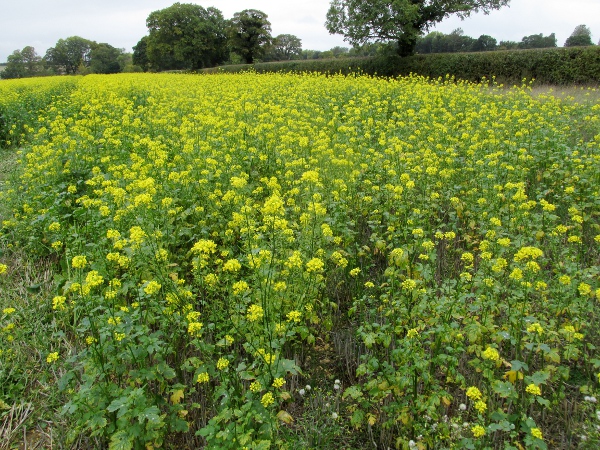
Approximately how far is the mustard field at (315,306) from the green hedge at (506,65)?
15052 millimetres

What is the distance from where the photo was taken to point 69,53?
8394 centimetres

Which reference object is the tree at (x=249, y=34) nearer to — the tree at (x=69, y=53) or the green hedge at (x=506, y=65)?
the green hedge at (x=506, y=65)

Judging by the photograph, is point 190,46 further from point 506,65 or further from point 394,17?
point 506,65

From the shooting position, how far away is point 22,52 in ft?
256

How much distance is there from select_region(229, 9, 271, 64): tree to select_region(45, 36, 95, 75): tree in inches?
1703

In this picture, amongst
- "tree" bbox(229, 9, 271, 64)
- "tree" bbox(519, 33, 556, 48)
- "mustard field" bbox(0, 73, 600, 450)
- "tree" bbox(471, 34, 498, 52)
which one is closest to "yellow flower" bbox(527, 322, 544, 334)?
"mustard field" bbox(0, 73, 600, 450)

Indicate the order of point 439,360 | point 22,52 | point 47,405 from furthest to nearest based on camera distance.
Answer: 1. point 22,52
2. point 47,405
3. point 439,360

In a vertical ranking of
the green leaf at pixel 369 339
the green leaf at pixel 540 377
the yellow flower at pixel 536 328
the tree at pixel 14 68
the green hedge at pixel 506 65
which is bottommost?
the green leaf at pixel 540 377

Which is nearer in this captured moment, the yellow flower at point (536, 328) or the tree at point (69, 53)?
the yellow flower at point (536, 328)

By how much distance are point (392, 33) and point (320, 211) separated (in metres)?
24.9

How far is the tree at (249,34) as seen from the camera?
177 feet

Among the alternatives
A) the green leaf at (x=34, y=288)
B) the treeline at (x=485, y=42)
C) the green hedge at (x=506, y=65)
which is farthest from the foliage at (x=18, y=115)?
the treeline at (x=485, y=42)

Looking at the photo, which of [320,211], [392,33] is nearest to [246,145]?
[320,211]

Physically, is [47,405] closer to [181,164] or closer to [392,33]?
[181,164]
